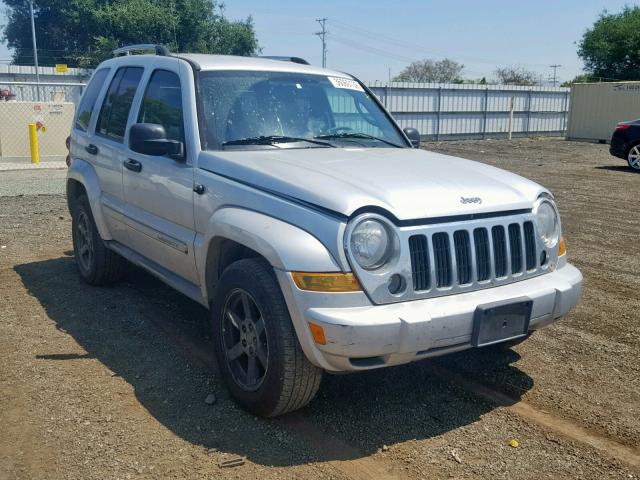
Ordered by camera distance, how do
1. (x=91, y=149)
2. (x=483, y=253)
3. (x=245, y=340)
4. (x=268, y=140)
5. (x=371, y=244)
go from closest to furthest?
Result: 1. (x=371, y=244)
2. (x=483, y=253)
3. (x=245, y=340)
4. (x=268, y=140)
5. (x=91, y=149)

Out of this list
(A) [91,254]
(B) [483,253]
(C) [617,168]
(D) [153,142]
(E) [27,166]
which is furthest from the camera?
(C) [617,168]

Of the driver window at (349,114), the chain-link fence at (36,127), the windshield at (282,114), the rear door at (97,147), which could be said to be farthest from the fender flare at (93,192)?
the chain-link fence at (36,127)

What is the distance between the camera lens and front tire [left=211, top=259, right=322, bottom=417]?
134 inches

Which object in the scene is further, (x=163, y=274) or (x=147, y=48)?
(x=147, y=48)

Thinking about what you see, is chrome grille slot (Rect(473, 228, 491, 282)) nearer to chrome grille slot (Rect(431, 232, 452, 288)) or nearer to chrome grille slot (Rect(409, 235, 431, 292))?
chrome grille slot (Rect(431, 232, 452, 288))

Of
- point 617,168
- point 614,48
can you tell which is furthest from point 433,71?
point 617,168

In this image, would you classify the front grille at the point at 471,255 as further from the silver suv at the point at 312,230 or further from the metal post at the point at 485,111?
the metal post at the point at 485,111

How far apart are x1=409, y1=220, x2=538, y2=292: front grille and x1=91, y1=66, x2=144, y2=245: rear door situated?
277 cm

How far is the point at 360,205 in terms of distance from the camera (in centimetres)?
329

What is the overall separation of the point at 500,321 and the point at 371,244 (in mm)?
805

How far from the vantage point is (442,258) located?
3.44 meters

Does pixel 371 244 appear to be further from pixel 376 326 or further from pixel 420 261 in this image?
pixel 376 326

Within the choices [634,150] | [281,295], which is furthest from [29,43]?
[281,295]

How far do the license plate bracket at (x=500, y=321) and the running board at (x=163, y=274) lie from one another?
171cm
